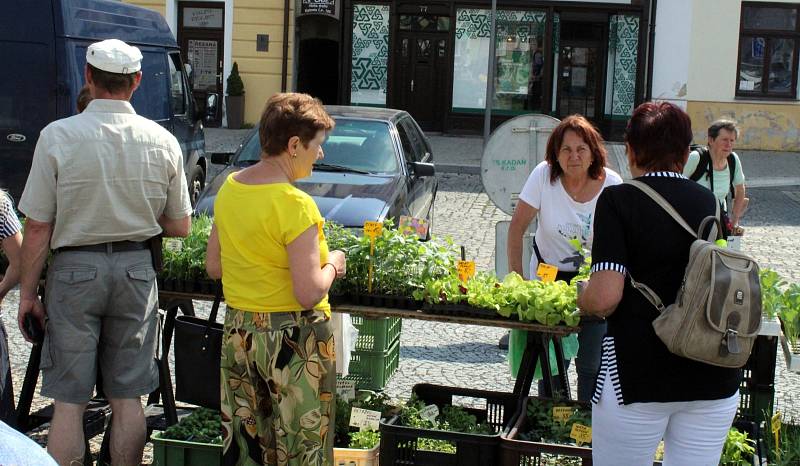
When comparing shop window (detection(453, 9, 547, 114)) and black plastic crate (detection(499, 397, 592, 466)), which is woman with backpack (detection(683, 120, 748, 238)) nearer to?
black plastic crate (detection(499, 397, 592, 466))

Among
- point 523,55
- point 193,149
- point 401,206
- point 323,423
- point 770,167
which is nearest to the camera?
point 323,423

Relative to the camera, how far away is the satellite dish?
7621 mm

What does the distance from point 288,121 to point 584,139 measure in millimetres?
1959

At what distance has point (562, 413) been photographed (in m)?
4.68

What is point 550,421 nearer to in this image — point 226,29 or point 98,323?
point 98,323

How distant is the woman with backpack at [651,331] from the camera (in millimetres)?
3330

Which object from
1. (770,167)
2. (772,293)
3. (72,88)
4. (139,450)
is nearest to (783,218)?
(770,167)

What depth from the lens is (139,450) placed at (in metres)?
4.52

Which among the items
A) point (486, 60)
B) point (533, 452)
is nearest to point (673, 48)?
point (486, 60)

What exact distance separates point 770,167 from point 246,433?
57.7ft

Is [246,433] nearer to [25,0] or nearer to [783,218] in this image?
[25,0]

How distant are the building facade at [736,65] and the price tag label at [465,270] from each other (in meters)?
17.9

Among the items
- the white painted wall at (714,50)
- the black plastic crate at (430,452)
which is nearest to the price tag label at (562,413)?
the black plastic crate at (430,452)

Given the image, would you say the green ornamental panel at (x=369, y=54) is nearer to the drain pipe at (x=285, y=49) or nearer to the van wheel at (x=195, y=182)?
Result: the drain pipe at (x=285, y=49)
